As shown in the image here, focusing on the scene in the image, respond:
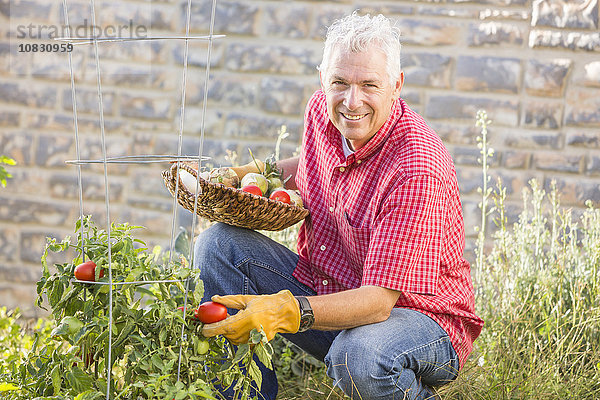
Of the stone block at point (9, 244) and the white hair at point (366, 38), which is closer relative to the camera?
the white hair at point (366, 38)

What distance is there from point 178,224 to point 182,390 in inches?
96.9

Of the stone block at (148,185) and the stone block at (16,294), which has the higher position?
the stone block at (148,185)

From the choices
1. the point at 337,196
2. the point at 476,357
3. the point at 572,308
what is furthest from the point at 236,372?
the point at 572,308

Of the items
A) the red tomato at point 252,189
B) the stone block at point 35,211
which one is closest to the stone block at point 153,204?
the stone block at point 35,211

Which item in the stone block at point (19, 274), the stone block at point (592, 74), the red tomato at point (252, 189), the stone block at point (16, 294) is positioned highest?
the stone block at point (592, 74)

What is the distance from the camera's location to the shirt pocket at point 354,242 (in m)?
2.21

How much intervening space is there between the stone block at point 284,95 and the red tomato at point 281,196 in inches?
65.3

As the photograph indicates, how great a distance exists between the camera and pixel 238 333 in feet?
5.78

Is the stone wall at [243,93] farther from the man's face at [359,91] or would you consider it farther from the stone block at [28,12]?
the man's face at [359,91]

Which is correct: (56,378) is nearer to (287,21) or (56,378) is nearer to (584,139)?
(287,21)

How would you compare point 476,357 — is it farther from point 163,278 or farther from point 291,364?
point 163,278

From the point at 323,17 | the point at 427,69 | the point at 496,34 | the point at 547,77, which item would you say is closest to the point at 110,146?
the point at 323,17

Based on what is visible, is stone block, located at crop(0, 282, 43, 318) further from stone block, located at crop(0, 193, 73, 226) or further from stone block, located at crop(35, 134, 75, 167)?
stone block, located at crop(35, 134, 75, 167)

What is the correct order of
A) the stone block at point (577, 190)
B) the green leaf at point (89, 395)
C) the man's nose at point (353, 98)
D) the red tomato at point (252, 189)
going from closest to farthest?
1. the green leaf at point (89, 395)
2. the man's nose at point (353, 98)
3. the red tomato at point (252, 189)
4. the stone block at point (577, 190)
